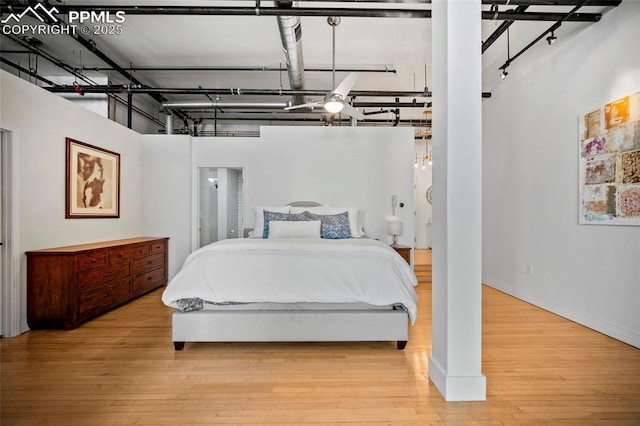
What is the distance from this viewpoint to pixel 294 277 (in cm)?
275

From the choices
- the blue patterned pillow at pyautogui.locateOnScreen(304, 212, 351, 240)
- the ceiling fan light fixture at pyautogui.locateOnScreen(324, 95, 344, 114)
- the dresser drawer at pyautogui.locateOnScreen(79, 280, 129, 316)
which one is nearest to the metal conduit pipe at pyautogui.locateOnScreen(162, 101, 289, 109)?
the ceiling fan light fixture at pyautogui.locateOnScreen(324, 95, 344, 114)

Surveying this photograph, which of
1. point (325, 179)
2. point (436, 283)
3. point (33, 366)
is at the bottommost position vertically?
point (33, 366)

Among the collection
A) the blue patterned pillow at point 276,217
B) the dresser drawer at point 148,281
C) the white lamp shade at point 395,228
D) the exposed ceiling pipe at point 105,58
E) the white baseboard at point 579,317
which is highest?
the exposed ceiling pipe at point 105,58

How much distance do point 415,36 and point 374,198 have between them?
2414mm

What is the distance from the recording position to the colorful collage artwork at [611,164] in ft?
9.29

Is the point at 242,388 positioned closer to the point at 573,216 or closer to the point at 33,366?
the point at 33,366

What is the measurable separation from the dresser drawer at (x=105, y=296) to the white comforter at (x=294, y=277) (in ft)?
4.44

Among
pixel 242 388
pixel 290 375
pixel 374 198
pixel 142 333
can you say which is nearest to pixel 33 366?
pixel 142 333

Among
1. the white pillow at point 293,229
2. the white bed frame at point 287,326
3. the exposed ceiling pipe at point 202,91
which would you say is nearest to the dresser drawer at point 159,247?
the white pillow at point 293,229

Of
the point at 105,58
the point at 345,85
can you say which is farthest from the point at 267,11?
the point at 105,58

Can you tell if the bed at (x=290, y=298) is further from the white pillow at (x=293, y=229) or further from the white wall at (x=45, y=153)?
the white wall at (x=45, y=153)

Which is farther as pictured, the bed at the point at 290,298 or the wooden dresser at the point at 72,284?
the wooden dresser at the point at 72,284

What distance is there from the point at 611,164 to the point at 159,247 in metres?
5.69

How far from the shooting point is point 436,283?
2182 millimetres
